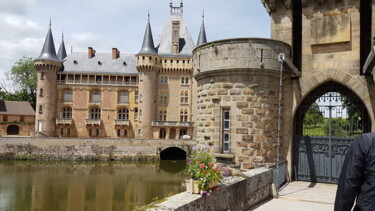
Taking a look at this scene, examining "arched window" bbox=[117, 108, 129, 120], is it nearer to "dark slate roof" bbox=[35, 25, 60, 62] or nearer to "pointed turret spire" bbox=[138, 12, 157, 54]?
"pointed turret spire" bbox=[138, 12, 157, 54]

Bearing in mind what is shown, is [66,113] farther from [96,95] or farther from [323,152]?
[323,152]

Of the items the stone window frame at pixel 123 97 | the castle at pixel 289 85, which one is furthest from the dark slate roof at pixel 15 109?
the castle at pixel 289 85

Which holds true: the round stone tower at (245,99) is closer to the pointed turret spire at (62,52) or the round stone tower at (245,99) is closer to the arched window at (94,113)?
the arched window at (94,113)

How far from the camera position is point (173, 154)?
124 feet

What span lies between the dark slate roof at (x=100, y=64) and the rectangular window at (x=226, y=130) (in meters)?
36.1

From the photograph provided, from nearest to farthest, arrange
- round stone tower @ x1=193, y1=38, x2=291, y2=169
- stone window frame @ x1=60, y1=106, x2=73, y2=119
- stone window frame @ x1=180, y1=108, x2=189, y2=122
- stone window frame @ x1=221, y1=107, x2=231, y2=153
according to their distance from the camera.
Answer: round stone tower @ x1=193, y1=38, x2=291, y2=169, stone window frame @ x1=221, y1=107, x2=231, y2=153, stone window frame @ x1=180, y1=108, x2=189, y2=122, stone window frame @ x1=60, y1=106, x2=73, y2=119

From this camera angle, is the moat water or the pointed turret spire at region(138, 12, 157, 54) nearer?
the moat water

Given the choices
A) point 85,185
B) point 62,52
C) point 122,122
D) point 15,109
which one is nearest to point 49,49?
point 62,52

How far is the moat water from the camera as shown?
17.1 m

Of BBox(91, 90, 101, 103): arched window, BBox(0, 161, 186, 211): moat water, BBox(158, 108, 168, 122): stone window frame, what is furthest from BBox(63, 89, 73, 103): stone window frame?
BBox(0, 161, 186, 211): moat water

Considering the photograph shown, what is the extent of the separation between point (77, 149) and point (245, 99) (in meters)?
27.9

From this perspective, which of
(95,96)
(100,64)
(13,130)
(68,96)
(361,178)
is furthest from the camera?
(13,130)

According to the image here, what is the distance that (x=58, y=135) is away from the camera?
4278 centimetres

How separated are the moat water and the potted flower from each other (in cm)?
1213
